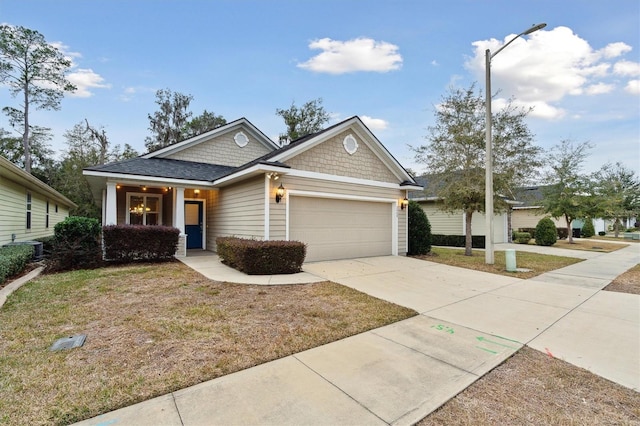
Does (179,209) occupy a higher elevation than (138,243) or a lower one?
higher

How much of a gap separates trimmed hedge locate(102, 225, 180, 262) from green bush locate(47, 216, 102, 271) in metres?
0.40

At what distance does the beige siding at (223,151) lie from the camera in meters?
14.2

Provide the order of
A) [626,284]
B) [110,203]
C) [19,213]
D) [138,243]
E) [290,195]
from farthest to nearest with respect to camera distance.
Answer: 1. [19,213]
2. [110,203]
3. [290,195]
4. [138,243]
5. [626,284]

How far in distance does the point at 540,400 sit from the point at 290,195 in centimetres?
757

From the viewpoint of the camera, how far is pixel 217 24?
11039mm

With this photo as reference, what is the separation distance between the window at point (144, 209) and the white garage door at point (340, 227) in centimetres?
790

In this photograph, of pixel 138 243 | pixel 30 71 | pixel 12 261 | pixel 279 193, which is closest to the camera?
pixel 12 261

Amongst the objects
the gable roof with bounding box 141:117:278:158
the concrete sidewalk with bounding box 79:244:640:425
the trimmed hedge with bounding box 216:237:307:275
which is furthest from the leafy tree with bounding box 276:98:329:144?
the concrete sidewalk with bounding box 79:244:640:425

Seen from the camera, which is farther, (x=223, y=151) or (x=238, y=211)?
(x=223, y=151)

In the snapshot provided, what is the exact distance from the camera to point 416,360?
126 inches

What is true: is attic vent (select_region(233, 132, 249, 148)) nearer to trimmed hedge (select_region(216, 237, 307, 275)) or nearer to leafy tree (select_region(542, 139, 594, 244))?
trimmed hedge (select_region(216, 237, 307, 275))

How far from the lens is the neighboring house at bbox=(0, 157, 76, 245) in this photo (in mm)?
9128

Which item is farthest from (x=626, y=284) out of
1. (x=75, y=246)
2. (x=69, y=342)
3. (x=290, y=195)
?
(x=75, y=246)

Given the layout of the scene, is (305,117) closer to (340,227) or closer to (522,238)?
(522,238)
